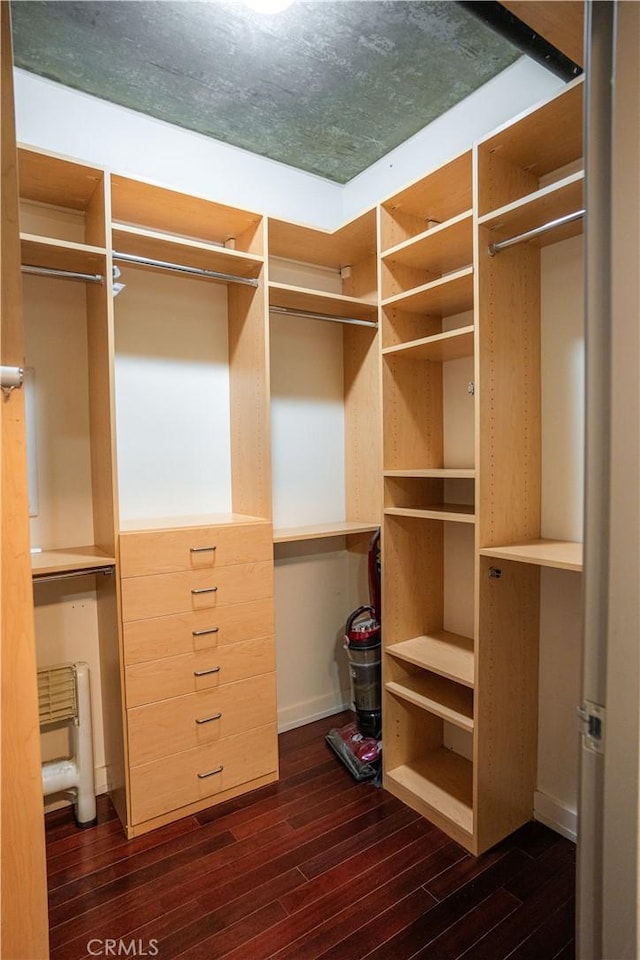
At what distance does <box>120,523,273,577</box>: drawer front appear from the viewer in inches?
78.4

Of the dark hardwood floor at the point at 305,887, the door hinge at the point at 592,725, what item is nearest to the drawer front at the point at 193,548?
the dark hardwood floor at the point at 305,887

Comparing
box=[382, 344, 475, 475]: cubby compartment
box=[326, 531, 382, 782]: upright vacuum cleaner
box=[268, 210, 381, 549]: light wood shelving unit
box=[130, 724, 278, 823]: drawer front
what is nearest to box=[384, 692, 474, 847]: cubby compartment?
box=[326, 531, 382, 782]: upright vacuum cleaner

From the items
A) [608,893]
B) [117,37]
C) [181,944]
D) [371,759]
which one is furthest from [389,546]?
[117,37]

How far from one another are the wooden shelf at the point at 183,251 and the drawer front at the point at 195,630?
5.03 feet

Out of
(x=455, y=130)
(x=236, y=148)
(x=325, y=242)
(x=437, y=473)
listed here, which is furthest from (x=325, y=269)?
(x=437, y=473)

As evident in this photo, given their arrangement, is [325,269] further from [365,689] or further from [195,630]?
[365,689]

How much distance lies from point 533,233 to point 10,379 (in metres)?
1.66

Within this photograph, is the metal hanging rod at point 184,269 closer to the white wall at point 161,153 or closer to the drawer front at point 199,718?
the white wall at point 161,153

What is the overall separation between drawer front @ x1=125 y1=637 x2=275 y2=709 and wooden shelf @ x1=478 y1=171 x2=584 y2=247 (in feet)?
6.39

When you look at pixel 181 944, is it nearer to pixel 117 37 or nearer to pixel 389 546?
pixel 389 546

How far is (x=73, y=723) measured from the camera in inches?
84.0

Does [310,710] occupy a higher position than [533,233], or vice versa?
[533,233]

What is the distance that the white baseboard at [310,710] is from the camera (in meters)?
2.84

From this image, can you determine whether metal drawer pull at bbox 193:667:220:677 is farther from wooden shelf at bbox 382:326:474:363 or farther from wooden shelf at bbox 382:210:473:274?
wooden shelf at bbox 382:210:473:274
